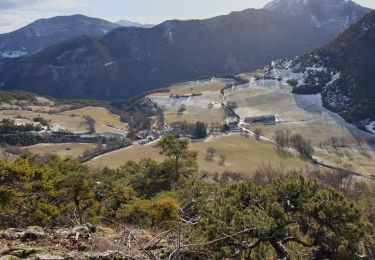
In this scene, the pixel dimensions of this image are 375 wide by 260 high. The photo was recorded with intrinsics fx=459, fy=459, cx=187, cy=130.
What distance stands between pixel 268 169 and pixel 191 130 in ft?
189

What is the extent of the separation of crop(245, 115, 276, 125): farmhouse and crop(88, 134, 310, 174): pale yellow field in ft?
94.1

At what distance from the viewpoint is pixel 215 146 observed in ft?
470

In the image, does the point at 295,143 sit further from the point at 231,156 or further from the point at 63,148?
the point at 63,148

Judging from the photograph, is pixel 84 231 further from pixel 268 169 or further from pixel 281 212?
pixel 268 169

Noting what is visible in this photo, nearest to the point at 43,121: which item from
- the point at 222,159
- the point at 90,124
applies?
the point at 90,124

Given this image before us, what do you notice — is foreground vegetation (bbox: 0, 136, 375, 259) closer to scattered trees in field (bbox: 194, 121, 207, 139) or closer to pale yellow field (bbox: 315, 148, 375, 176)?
pale yellow field (bbox: 315, 148, 375, 176)

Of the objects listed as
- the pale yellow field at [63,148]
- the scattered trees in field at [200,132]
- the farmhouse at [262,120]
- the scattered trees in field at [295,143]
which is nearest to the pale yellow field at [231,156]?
the scattered trees in field at [295,143]

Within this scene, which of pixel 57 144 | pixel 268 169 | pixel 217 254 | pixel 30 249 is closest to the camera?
pixel 30 249

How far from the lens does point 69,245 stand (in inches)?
707

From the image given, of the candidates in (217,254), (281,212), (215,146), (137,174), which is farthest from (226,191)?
(215,146)

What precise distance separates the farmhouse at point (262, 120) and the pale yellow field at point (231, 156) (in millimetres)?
28688

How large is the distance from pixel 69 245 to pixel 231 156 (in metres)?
117

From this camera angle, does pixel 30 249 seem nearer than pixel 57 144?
Yes

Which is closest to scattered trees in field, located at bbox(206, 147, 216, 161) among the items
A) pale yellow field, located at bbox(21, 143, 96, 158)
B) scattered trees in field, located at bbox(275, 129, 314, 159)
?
scattered trees in field, located at bbox(275, 129, 314, 159)
